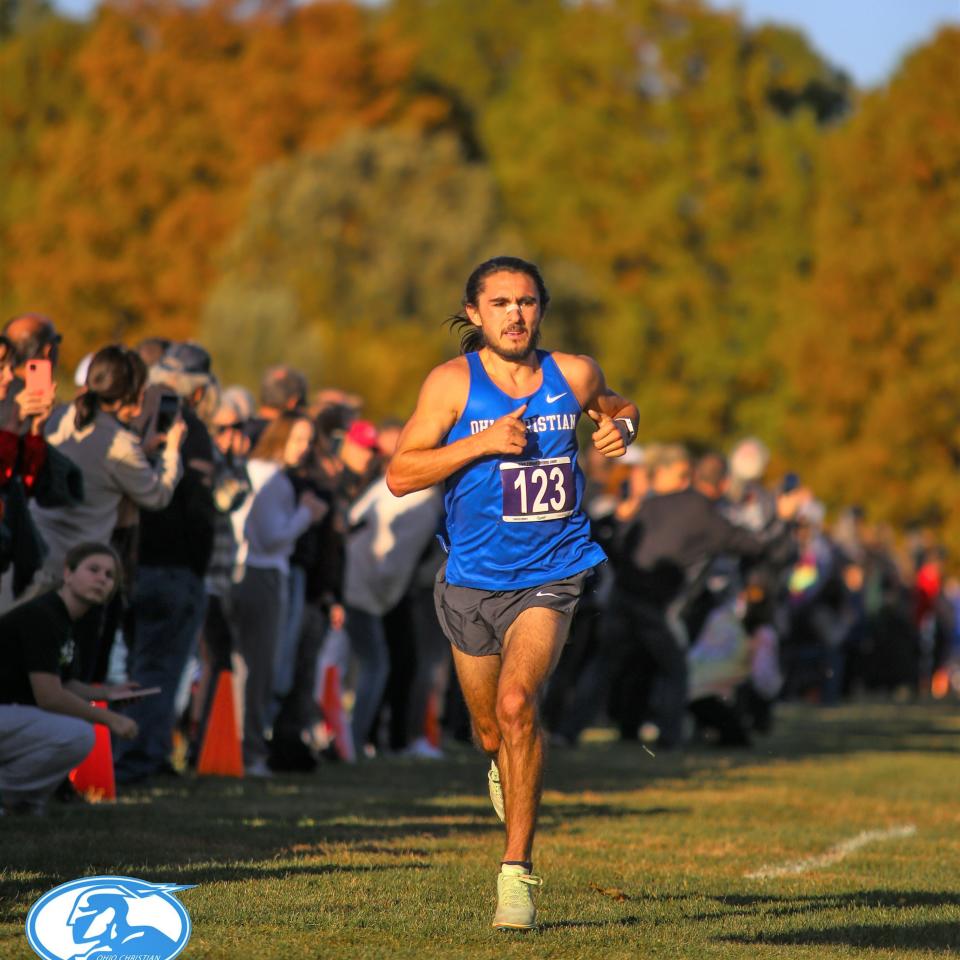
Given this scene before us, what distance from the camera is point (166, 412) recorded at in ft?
41.2

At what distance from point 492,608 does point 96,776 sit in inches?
152

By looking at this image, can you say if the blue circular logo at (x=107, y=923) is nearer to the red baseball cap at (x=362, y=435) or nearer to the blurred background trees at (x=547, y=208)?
the red baseball cap at (x=362, y=435)

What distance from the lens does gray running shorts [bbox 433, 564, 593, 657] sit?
27.4ft

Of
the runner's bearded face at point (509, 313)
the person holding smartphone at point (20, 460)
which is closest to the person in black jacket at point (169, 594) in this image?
the person holding smartphone at point (20, 460)

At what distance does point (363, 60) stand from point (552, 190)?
5749 mm

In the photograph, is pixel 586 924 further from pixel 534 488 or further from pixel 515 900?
pixel 534 488

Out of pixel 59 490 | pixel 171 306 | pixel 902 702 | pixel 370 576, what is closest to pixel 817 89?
pixel 171 306

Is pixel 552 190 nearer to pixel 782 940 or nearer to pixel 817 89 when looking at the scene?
pixel 817 89

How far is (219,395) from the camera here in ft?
44.5

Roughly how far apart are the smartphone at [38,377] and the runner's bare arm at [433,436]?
2684mm

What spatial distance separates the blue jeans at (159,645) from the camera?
12766 millimetres

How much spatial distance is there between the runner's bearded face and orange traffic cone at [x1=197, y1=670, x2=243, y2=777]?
17.9ft

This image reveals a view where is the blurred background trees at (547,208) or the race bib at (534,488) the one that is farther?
the blurred background trees at (547,208)

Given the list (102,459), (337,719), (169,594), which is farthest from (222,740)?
(102,459)
